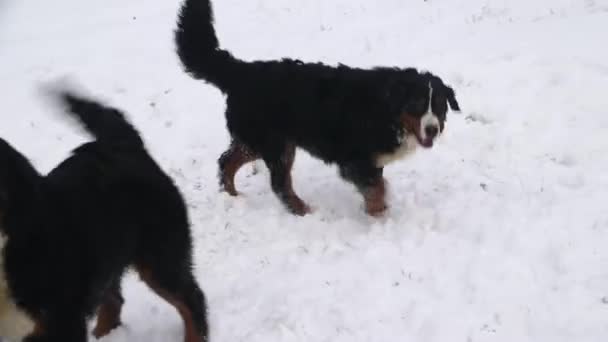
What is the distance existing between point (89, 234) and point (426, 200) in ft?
10.6

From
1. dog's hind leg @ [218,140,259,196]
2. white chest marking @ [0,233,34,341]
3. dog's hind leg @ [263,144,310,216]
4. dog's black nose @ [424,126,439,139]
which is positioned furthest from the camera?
dog's hind leg @ [218,140,259,196]

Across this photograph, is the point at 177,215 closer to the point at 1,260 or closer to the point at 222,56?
the point at 1,260

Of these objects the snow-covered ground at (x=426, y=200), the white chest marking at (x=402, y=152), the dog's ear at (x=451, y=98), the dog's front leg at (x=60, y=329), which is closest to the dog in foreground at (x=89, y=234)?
the dog's front leg at (x=60, y=329)

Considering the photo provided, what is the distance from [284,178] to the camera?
5375 millimetres

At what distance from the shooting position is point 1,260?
231cm

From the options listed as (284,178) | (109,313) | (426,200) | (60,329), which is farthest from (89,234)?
(426,200)

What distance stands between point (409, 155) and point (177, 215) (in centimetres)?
240

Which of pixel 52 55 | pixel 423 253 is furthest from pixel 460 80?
pixel 52 55

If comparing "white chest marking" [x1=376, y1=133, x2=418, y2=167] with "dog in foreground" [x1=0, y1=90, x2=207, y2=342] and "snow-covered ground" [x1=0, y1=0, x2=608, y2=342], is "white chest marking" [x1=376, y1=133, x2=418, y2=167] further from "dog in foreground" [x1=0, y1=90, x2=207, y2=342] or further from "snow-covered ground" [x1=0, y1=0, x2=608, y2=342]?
"dog in foreground" [x1=0, y1=90, x2=207, y2=342]

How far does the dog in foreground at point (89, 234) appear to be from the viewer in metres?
2.36

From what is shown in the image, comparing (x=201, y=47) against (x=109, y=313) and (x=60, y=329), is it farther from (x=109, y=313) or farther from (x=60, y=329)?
(x=60, y=329)

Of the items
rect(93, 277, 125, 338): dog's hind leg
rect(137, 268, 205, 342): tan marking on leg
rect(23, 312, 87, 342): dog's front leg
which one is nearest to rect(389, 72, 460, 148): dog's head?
rect(137, 268, 205, 342): tan marking on leg

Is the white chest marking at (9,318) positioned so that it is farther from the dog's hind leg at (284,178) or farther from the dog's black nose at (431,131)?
the dog's black nose at (431,131)

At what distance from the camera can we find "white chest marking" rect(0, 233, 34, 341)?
2334 mm
